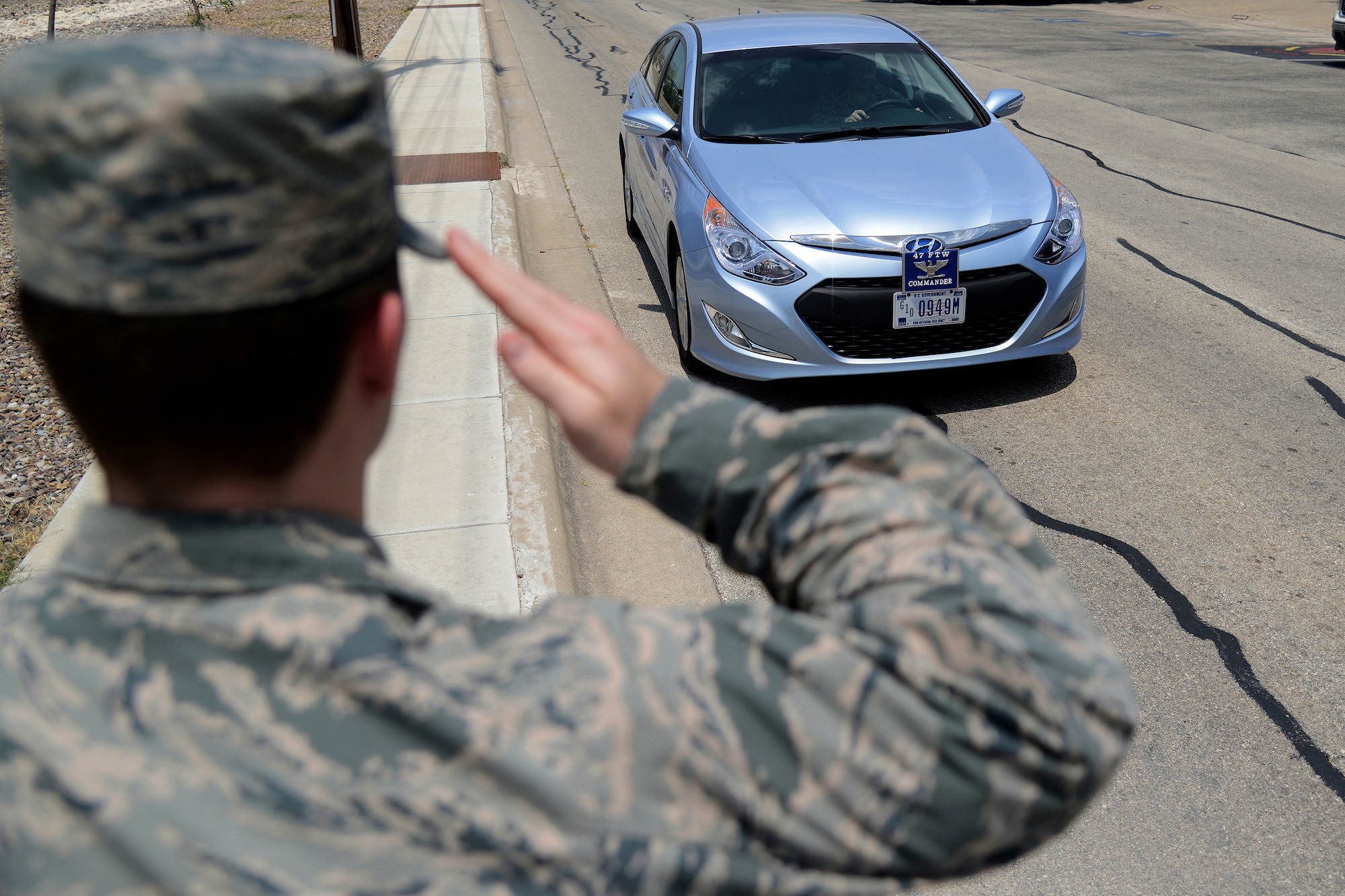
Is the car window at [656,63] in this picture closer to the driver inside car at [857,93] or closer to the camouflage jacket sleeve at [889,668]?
the driver inside car at [857,93]

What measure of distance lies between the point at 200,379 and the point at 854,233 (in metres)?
4.48

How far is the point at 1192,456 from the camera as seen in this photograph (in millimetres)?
4812

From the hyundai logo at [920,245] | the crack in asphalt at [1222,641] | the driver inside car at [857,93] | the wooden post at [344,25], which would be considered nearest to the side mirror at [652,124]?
the driver inside car at [857,93]

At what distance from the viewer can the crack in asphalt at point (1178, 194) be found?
26.3 ft

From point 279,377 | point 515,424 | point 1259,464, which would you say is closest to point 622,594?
point 515,424

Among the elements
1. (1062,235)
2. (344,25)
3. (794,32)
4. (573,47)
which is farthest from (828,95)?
(573,47)

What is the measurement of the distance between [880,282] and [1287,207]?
18.0 ft

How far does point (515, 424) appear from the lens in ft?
16.8

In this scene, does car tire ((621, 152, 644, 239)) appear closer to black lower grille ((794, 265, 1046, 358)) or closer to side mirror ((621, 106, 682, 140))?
side mirror ((621, 106, 682, 140))

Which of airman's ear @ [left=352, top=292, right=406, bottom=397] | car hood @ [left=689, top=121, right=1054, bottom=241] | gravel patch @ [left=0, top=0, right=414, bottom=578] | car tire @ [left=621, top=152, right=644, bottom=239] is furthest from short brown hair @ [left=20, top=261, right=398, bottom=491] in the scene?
car tire @ [left=621, top=152, right=644, bottom=239]

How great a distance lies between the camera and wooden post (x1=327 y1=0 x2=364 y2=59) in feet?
36.1

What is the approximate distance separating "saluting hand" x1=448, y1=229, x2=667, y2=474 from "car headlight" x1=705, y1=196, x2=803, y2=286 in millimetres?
4241

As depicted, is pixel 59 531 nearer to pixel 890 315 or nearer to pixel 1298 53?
pixel 890 315

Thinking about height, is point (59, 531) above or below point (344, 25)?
below
